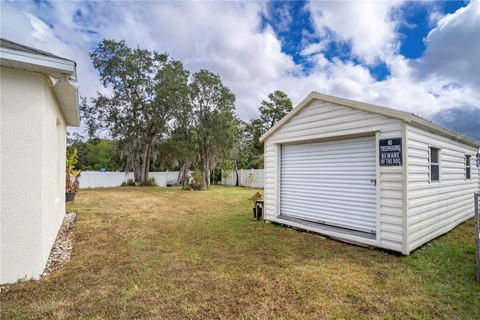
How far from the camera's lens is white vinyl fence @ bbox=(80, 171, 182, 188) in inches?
662

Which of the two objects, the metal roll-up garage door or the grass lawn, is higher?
the metal roll-up garage door

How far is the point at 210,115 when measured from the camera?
17781 millimetres

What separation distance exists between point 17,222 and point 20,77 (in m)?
1.85

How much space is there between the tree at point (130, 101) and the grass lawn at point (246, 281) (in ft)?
48.3

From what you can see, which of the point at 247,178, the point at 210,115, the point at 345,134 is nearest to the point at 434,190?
the point at 345,134

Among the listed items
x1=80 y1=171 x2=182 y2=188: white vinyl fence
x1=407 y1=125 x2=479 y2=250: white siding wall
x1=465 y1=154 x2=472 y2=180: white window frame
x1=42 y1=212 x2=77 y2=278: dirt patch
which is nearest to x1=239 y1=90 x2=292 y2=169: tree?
x1=80 y1=171 x2=182 y2=188: white vinyl fence

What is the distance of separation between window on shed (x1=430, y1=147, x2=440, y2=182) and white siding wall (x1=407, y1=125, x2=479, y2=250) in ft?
0.45

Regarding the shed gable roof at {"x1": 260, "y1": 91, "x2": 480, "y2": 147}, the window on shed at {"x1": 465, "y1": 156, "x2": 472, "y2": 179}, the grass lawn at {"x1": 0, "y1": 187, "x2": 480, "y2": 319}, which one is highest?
the shed gable roof at {"x1": 260, "y1": 91, "x2": 480, "y2": 147}

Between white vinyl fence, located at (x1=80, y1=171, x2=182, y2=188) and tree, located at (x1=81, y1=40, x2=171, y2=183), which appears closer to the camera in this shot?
white vinyl fence, located at (x1=80, y1=171, x2=182, y2=188)

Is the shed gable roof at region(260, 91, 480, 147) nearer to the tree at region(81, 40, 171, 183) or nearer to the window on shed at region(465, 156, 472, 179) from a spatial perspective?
the window on shed at region(465, 156, 472, 179)

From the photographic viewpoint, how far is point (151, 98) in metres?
18.7

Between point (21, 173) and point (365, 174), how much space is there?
5794 millimetres

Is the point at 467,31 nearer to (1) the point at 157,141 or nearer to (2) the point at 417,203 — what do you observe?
(2) the point at 417,203

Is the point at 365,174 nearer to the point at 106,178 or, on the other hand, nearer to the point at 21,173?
the point at 21,173
